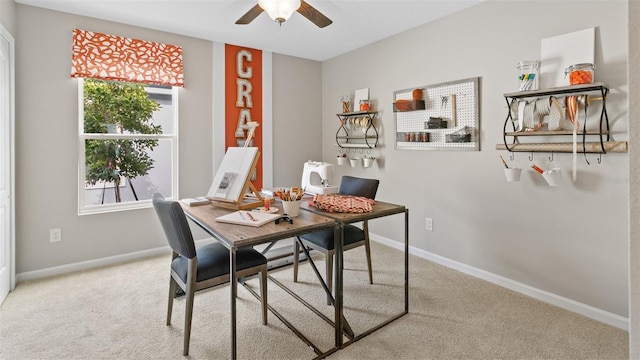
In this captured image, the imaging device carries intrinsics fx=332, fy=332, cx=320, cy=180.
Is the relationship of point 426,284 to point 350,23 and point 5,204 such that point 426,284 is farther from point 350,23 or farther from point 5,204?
point 5,204

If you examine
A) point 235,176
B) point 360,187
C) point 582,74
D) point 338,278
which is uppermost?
point 582,74

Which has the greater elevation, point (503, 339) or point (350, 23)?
point (350, 23)

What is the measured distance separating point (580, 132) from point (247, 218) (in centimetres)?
225

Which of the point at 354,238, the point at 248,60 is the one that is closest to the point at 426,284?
the point at 354,238

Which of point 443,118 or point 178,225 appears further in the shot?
point 443,118

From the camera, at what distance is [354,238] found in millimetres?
2633

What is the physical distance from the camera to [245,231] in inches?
67.5

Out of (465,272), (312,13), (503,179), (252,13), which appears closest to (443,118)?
(503,179)

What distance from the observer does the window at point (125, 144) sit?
3260mm

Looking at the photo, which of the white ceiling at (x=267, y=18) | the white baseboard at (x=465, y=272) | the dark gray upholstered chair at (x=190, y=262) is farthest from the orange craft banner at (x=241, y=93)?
the dark gray upholstered chair at (x=190, y=262)

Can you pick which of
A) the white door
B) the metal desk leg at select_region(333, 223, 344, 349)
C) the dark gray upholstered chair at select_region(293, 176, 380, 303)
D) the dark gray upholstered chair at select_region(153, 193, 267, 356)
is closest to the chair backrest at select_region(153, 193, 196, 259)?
the dark gray upholstered chair at select_region(153, 193, 267, 356)

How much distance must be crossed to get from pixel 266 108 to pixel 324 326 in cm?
290

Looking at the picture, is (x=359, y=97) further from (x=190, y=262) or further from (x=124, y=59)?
(x=190, y=262)

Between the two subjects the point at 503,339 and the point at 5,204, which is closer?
the point at 503,339
